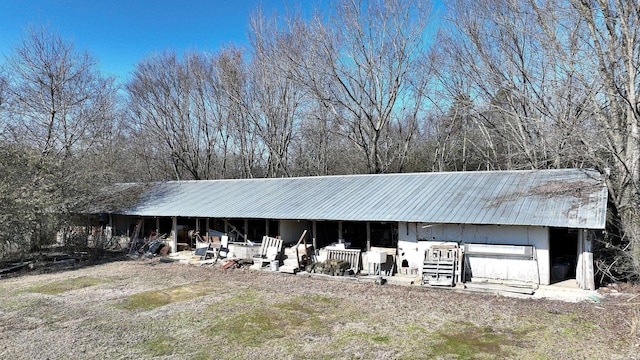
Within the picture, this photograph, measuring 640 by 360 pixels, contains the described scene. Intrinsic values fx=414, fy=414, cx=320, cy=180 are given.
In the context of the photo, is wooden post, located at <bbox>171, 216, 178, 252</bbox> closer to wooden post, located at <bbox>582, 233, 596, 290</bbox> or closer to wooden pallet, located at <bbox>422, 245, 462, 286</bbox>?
wooden pallet, located at <bbox>422, 245, 462, 286</bbox>

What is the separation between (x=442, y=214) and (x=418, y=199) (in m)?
1.72

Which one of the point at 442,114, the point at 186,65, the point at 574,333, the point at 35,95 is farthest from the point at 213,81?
the point at 574,333

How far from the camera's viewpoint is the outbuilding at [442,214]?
1222 cm

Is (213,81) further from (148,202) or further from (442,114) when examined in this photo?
(442,114)

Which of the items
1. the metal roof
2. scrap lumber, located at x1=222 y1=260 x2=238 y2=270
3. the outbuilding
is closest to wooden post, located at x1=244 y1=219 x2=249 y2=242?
the outbuilding

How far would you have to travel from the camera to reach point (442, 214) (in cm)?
1350

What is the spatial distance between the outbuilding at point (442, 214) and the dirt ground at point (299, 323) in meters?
1.89

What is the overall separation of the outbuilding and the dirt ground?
1.89 metres

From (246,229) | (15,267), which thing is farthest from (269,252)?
(15,267)

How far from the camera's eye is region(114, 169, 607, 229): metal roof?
12.4 meters

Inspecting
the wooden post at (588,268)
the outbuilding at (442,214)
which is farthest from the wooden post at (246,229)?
the wooden post at (588,268)

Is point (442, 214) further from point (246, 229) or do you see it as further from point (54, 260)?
point (54, 260)

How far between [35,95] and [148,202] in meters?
9.58

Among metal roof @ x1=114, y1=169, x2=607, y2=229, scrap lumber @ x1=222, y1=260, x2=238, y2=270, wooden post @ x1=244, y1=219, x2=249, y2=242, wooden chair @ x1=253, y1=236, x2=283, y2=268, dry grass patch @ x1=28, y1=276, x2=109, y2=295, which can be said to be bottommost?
dry grass patch @ x1=28, y1=276, x2=109, y2=295
